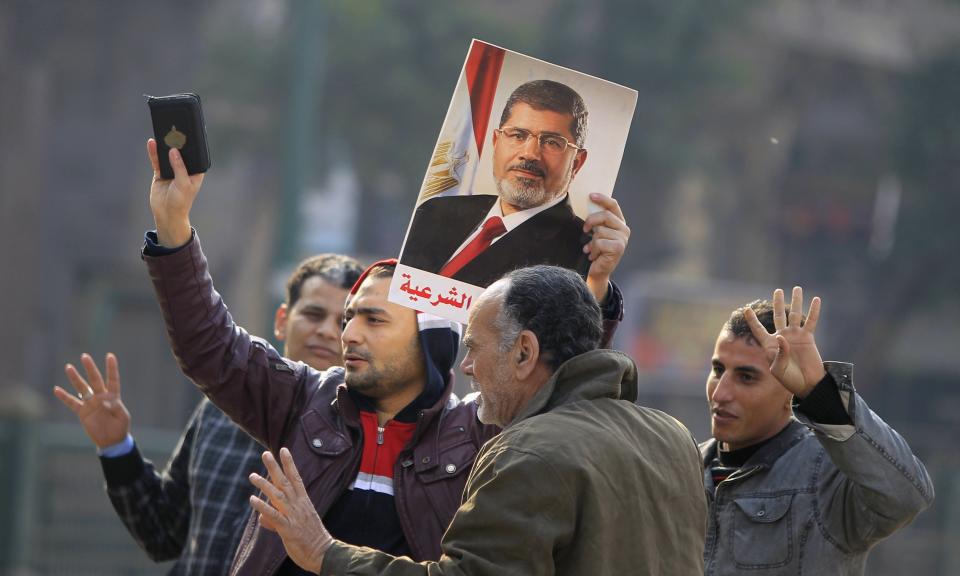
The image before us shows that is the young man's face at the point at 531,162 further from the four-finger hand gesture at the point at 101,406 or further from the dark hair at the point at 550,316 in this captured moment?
the four-finger hand gesture at the point at 101,406

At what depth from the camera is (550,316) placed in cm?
310

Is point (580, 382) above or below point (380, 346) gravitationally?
above

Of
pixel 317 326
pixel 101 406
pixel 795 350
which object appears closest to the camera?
pixel 795 350

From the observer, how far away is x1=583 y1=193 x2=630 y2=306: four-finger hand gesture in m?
3.71

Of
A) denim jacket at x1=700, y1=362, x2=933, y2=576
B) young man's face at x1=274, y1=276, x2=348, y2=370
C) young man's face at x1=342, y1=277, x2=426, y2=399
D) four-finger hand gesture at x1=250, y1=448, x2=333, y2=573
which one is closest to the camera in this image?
four-finger hand gesture at x1=250, y1=448, x2=333, y2=573

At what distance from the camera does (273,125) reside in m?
19.5

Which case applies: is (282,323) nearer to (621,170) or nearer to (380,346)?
(380,346)

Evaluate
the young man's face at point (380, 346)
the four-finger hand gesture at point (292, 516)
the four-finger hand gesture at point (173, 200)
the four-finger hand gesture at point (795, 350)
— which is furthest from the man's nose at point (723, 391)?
the four-finger hand gesture at point (173, 200)

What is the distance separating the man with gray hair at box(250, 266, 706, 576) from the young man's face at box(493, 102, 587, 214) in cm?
58

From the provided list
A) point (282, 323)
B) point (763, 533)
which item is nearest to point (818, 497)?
point (763, 533)

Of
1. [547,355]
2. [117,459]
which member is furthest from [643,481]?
[117,459]

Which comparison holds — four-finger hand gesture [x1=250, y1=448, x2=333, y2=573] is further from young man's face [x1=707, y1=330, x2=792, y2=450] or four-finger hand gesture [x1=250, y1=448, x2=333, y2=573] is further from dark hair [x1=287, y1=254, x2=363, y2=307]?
dark hair [x1=287, y1=254, x2=363, y2=307]

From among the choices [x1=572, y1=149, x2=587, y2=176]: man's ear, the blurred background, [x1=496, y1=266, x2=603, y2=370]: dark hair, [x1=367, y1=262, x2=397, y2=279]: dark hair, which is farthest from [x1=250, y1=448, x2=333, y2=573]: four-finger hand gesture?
the blurred background

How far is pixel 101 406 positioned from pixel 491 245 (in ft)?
4.66
